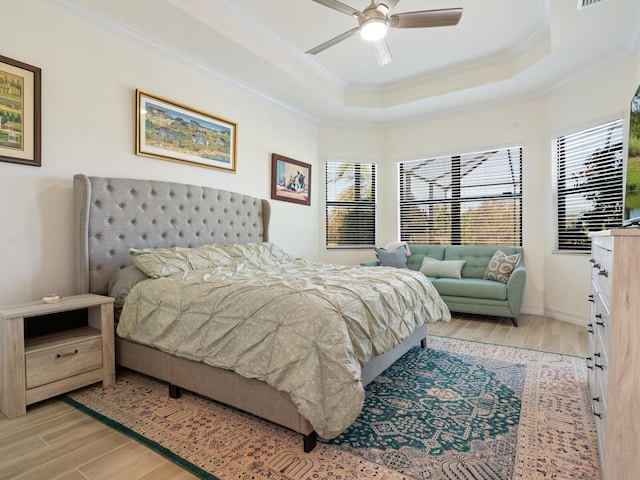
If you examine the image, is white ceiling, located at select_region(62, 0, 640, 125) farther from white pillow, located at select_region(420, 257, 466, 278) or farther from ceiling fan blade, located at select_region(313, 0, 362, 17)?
white pillow, located at select_region(420, 257, 466, 278)

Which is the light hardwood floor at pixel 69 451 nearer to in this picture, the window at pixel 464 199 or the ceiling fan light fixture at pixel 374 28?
the ceiling fan light fixture at pixel 374 28

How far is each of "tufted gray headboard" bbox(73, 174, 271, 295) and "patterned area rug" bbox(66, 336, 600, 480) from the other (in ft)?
3.01

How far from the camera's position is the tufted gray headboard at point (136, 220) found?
2557 mm

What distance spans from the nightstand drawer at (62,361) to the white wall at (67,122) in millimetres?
596

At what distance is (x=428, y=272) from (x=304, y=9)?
3.42 meters

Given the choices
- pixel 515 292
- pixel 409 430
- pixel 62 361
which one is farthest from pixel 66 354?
pixel 515 292

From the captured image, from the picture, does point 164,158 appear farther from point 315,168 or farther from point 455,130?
point 455,130

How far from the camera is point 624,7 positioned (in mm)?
2684

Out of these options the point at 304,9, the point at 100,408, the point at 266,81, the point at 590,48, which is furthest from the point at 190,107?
the point at 590,48

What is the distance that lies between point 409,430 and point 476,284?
108 inches

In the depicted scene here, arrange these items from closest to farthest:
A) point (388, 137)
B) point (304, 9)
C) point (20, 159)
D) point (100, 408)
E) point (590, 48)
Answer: point (100, 408) < point (20, 159) < point (304, 9) < point (590, 48) < point (388, 137)

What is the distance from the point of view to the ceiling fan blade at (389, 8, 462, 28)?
2449 mm

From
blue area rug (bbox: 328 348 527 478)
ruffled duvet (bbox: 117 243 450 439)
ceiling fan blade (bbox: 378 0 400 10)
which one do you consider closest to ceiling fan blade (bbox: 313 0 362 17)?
ceiling fan blade (bbox: 378 0 400 10)

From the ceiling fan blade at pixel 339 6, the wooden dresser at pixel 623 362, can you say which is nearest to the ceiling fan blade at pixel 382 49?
the ceiling fan blade at pixel 339 6
